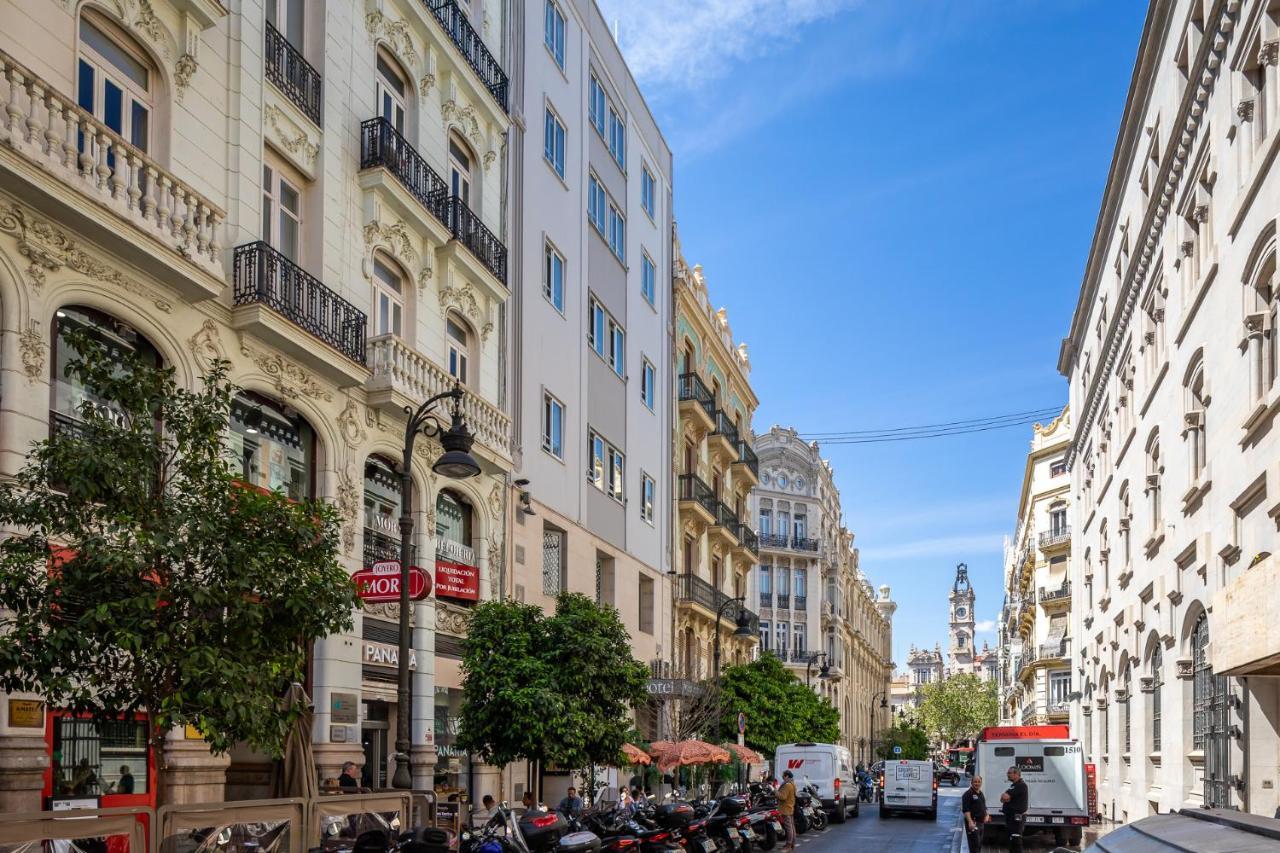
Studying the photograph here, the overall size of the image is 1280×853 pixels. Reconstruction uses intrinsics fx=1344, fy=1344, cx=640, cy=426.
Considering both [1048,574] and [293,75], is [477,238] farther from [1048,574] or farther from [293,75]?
[1048,574]

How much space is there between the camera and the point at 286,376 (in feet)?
65.2

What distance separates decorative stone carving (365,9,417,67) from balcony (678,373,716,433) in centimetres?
2230

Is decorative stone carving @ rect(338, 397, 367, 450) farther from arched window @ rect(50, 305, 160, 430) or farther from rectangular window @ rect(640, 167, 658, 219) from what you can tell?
rectangular window @ rect(640, 167, 658, 219)

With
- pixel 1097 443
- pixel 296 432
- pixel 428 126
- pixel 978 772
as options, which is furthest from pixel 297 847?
pixel 1097 443

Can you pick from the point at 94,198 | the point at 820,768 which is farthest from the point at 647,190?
the point at 94,198

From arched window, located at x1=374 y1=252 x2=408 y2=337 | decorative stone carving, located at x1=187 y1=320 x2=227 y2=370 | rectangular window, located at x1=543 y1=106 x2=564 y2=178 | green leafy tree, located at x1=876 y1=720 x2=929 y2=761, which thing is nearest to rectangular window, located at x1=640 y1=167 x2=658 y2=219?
rectangular window, located at x1=543 y1=106 x2=564 y2=178

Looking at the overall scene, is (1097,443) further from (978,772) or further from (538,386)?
(538,386)

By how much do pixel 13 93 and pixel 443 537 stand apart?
497 inches

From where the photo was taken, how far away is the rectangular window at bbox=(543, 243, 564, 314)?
31812 millimetres

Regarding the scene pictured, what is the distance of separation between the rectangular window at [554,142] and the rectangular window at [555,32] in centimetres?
158

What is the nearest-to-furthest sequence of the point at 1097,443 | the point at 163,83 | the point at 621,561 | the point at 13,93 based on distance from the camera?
the point at 13,93 < the point at 163,83 < the point at 621,561 < the point at 1097,443

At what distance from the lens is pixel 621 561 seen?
119ft

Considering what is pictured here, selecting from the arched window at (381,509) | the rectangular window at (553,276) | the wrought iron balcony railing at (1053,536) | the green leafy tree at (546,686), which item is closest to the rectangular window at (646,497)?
the rectangular window at (553,276)

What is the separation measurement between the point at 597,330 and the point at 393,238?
1280 centimetres
